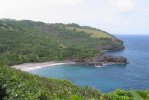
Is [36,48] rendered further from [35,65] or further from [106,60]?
[106,60]

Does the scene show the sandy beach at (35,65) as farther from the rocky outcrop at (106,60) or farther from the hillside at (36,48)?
the rocky outcrop at (106,60)

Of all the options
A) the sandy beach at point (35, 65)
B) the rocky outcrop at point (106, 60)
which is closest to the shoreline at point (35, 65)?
the sandy beach at point (35, 65)

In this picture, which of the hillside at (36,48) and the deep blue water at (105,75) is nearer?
the deep blue water at (105,75)

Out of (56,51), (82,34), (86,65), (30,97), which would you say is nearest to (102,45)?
(82,34)

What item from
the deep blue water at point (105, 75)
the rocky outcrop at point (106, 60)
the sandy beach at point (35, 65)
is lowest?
the deep blue water at point (105, 75)

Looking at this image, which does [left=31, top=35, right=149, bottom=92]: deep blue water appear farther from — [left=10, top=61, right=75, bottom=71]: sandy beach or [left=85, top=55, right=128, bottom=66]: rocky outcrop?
[left=85, top=55, right=128, bottom=66]: rocky outcrop

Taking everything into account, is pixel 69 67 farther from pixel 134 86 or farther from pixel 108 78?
pixel 134 86

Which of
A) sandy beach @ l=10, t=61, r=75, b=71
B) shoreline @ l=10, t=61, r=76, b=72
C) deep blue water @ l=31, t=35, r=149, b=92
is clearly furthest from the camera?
sandy beach @ l=10, t=61, r=75, b=71

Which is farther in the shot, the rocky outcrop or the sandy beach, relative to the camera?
the rocky outcrop

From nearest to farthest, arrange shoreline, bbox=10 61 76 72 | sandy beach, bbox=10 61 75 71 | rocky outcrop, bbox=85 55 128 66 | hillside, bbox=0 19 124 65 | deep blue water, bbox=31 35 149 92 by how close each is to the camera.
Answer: deep blue water, bbox=31 35 149 92
shoreline, bbox=10 61 76 72
sandy beach, bbox=10 61 75 71
rocky outcrop, bbox=85 55 128 66
hillside, bbox=0 19 124 65

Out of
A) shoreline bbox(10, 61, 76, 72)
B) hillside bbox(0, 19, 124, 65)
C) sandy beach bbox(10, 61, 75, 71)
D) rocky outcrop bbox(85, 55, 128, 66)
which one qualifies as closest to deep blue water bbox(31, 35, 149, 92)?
shoreline bbox(10, 61, 76, 72)

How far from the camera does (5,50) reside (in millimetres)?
130500

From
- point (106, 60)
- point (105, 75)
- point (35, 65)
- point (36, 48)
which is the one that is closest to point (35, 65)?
point (35, 65)

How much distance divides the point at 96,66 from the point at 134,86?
105ft
